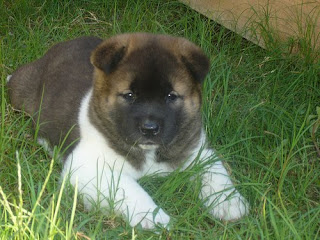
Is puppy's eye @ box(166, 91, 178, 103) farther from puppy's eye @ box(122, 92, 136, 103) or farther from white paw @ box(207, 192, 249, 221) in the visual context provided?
white paw @ box(207, 192, 249, 221)

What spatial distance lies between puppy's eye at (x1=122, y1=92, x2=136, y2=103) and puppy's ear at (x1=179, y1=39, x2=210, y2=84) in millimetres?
420

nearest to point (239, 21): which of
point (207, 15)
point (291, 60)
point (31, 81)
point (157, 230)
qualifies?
point (207, 15)

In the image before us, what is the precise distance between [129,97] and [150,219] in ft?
2.55

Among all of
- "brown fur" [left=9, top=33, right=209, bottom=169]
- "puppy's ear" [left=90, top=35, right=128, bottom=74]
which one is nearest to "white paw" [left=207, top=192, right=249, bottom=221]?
"brown fur" [left=9, top=33, right=209, bottom=169]

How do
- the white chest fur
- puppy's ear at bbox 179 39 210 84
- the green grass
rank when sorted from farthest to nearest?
puppy's ear at bbox 179 39 210 84
the white chest fur
the green grass

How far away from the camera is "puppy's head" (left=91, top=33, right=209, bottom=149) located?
420 centimetres

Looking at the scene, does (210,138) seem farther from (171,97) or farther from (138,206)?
(138,206)

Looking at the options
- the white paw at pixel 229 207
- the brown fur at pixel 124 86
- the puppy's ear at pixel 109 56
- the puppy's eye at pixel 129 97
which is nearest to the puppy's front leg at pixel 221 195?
the white paw at pixel 229 207

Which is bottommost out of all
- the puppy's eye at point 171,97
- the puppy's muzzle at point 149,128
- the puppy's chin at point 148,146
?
the puppy's chin at point 148,146

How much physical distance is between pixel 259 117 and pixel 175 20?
185cm

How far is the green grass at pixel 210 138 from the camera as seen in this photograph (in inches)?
154

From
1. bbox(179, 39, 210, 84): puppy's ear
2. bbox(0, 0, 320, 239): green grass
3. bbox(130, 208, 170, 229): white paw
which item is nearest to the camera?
bbox(0, 0, 320, 239): green grass

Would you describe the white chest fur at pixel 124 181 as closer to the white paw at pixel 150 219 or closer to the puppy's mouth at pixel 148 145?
the white paw at pixel 150 219

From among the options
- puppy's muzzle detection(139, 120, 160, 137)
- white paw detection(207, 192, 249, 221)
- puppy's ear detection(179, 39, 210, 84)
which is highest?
puppy's ear detection(179, 39, 210, 84)
